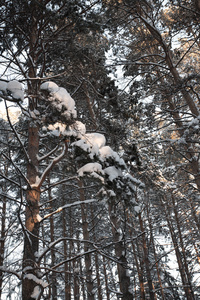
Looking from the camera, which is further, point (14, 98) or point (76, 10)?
point (76, 10)

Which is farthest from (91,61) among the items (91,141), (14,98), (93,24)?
(14,98)

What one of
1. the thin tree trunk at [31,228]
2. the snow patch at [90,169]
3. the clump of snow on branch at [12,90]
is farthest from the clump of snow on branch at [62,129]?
the thin tree trunk at [31,228]

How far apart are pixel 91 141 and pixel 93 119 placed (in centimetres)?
345

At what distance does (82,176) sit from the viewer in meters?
3.98

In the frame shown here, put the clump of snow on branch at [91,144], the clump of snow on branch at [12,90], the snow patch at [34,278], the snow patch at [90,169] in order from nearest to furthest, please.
→ the clump of snow on branch at [12,90]
the snow patch at [34,278]
the snow patch at [90,169]
the clump of snow on branch at [91,144]

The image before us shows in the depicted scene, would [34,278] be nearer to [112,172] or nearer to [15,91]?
[112,172]

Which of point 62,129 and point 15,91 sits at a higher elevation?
point 15,91

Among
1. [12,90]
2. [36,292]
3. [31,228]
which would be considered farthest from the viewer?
[31,228]

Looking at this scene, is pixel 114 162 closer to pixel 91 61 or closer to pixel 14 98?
pixel 14 98

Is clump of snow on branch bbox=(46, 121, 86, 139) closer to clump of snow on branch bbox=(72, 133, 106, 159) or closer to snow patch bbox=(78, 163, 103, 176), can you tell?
clump of snow on branch bbox=(72, 133, 106, 159)

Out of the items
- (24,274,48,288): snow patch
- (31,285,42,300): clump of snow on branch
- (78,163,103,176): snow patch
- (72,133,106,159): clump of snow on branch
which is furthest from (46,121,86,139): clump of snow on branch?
(31,285,42,300): clump of snow on branch

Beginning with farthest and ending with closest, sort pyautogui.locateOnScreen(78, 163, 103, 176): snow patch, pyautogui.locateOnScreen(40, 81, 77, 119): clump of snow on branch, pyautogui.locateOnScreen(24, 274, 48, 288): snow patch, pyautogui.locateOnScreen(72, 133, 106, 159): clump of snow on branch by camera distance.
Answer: pyautogui.locateOnScreen(72, 133, 106, 159): clump of snow on branch → pyautogui.locateOnScreen(78, 163, 103, 176): snow patch → pyautogui.locateOnScreen(40, 81, 77, 119): clump of snow on branch → pyautogui.locateOnScreen(24, 274, 48, 288): snow patch

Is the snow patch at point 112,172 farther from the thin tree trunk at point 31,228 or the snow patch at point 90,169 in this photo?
the thin tree trunk at point 31,228

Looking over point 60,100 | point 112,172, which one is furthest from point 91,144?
point 60,100
